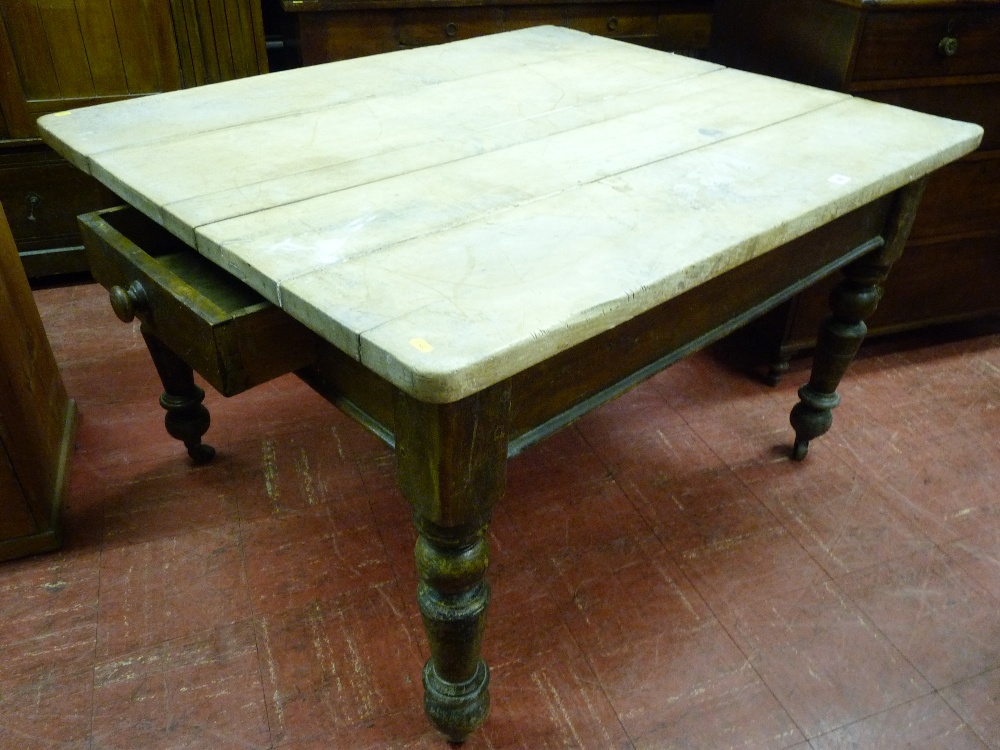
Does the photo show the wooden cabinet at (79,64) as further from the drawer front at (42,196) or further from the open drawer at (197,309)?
the open drawer at (197,309)

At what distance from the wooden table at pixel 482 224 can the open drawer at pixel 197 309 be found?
0.04ft

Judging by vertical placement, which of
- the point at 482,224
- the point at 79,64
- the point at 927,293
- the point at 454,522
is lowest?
the point at 927,293

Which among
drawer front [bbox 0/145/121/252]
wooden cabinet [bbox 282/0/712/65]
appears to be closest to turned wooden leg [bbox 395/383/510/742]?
wooden cabinet [bbox 282/0/712/65]

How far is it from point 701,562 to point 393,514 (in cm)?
55

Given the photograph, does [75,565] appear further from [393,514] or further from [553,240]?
[553,240]

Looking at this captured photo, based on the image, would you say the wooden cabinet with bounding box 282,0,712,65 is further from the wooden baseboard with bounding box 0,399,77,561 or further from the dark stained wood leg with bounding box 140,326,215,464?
the wooden baseboard with bounding box 0,399,77,561

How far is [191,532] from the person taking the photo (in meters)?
1.43

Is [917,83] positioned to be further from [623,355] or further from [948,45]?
[623,355]

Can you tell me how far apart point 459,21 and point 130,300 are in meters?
1.39

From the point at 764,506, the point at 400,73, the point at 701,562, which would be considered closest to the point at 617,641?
the point at 701,562

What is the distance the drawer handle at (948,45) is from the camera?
1571mm

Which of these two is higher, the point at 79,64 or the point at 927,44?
the point at 927,44

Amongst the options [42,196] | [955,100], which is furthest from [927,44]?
[42,196]

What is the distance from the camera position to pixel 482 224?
0.88 meters
